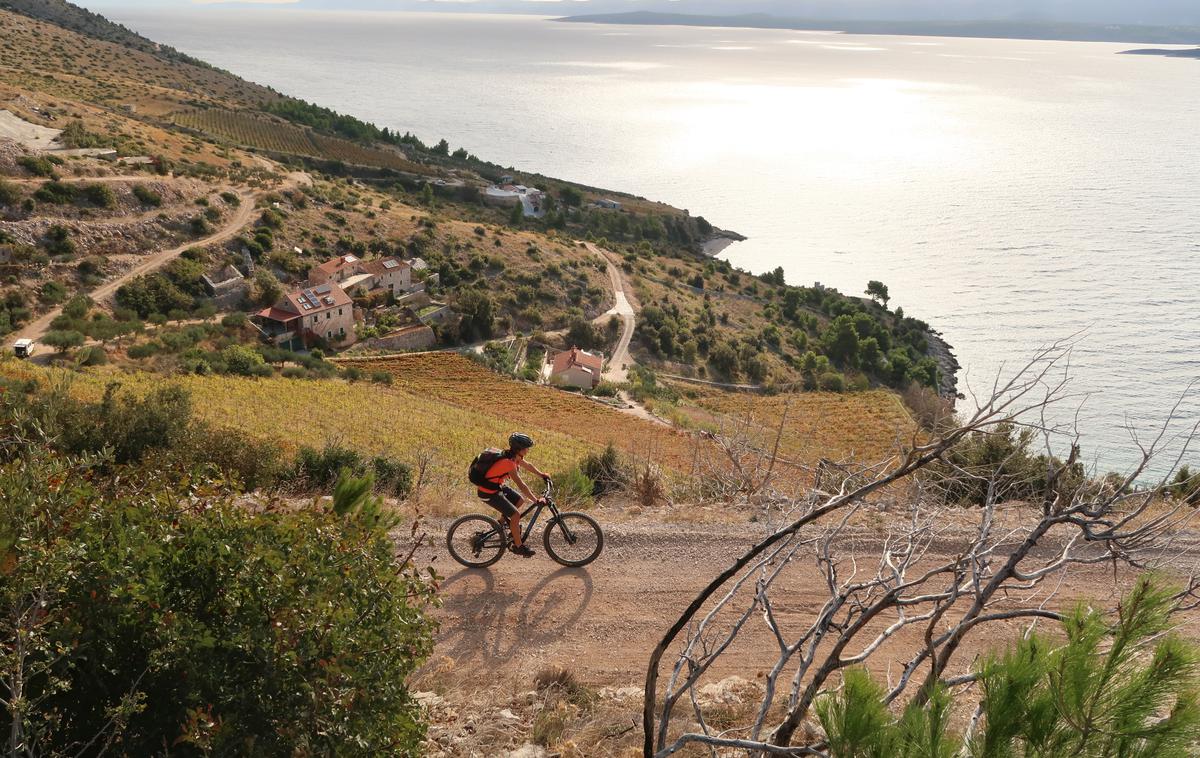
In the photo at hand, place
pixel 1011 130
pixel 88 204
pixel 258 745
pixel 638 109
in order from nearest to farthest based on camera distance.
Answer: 1. pixel 258 745
2. pixel 88 204
3. pixel 1011 130
4. pixel 638 109

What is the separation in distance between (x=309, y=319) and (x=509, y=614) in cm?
2589

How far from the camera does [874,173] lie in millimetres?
85375

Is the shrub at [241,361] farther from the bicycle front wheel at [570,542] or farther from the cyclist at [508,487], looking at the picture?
the cyclist at [508,487]

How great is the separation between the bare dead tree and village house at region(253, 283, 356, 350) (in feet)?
80.3

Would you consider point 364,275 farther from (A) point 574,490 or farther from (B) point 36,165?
(A) point 574,490

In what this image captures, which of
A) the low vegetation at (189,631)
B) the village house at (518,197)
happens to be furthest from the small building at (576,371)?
the village house at (518,197)

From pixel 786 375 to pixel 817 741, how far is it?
1420 inches

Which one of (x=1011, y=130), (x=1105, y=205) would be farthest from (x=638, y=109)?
(x=1105, y=205)

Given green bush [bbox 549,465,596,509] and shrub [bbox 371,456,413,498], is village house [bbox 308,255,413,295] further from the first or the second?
green bush [bbox 549,465,596,509]

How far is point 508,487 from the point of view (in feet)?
25.1

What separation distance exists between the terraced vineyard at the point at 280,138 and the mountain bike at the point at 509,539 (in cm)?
6143

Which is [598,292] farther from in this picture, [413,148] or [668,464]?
[413,148]

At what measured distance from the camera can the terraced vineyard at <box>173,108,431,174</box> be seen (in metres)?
63.3

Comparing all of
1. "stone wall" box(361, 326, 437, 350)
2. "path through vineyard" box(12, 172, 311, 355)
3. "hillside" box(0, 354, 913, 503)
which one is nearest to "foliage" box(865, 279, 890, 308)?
"hillside" box(0, 354, 913, 503)
